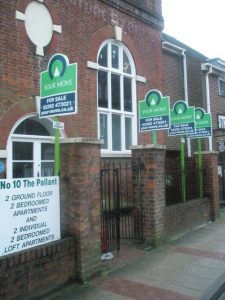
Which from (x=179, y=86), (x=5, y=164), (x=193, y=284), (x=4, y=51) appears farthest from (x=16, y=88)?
(x=179, y=86)

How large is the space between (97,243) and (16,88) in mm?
4101

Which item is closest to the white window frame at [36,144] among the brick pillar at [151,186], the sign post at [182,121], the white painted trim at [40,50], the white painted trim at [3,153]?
the white painted trim at [3,153]

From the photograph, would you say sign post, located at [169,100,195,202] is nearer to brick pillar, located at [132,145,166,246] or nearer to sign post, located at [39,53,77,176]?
brick pillar, located at [132,145,166,246]

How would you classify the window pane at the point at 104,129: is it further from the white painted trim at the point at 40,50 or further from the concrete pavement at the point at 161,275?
the concrete pavement at the point at 161,275

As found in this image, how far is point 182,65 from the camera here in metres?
15.9

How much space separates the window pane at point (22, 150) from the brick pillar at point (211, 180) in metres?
5.26

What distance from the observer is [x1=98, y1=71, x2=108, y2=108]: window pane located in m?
10.9

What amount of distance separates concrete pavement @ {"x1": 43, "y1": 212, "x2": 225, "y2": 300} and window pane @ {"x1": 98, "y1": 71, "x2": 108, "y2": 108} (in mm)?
4517

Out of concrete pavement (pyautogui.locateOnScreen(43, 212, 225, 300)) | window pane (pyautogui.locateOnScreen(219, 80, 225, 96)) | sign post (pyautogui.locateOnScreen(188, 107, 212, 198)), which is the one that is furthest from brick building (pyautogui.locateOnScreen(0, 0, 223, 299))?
window pane (pyautogui.locateOnScreen(219, 80, 225, 96))

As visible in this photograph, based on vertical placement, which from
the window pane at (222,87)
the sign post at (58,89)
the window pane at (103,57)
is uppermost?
the window pane at (222,87)

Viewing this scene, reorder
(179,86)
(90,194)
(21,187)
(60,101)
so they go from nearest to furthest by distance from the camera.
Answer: (21,187), (60,101), (90,194), (179,86)

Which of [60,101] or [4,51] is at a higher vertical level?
[4,51]

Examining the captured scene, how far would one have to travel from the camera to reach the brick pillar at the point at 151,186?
790cm

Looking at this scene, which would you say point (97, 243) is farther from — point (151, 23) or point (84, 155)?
point (151, 23)
